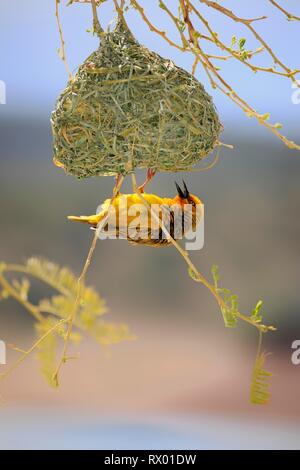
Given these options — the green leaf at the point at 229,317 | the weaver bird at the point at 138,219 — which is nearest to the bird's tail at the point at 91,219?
the weaver bird at the point at 138,219

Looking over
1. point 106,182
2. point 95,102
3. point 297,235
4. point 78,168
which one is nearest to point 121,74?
point 95,102

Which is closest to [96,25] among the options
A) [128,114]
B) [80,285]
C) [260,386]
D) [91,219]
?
[128,114]

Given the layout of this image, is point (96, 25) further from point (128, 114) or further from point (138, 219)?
point (138, 219)

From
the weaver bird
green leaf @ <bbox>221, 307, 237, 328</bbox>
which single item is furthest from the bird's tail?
green leaf @ <bbox>221, 307, 237, 328</bbox>

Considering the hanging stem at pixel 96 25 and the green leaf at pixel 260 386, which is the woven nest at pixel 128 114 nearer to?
the hanging stem at pixel 96 25

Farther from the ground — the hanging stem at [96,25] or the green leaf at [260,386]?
the hanging stem at [96,25]

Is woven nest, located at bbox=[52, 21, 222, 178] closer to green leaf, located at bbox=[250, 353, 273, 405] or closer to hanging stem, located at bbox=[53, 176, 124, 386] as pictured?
hanging stem, located at bbox=[53, 176, 124, 386]
